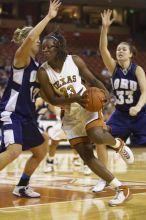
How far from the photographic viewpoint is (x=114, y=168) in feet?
30.9

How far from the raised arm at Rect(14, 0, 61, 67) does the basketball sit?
716mm

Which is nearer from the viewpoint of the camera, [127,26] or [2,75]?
[2,75]

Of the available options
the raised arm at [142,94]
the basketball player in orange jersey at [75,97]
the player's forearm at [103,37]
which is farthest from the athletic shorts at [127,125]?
the basketball player in orange jersey at [75,97]

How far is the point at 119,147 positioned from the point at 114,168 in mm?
3789

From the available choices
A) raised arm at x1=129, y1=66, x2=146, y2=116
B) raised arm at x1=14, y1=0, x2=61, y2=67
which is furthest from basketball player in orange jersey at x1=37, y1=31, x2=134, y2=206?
raised arm at x1=129, y1=66, x2=146, y2=116

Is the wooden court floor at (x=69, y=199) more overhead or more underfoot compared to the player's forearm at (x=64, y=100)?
more underfoot

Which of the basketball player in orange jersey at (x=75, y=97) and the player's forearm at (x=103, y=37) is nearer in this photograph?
the basketball player in orange jersey at (x=75, y=97)

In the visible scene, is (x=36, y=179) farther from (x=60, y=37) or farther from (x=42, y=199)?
(x=60, y=37)

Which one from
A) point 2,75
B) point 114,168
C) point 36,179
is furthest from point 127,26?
point 36,179

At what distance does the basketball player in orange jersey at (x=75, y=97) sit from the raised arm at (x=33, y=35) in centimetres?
18

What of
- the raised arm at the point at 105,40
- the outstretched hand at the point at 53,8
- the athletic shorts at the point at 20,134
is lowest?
the athletic shorts at the point at 20,134

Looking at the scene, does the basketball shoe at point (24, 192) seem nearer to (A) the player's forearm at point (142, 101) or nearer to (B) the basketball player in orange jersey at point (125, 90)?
(B) the basketball player in orange jersey at point (125, 90)

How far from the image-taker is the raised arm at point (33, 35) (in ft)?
16.7

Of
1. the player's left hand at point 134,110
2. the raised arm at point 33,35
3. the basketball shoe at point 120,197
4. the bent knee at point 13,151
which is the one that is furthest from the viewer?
the player's left hand at point 134,110
